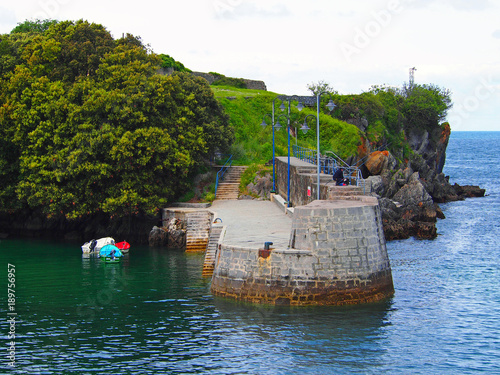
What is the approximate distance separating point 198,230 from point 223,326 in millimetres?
15169

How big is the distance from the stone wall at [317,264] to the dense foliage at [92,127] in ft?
50.2

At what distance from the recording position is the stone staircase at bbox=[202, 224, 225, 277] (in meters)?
29.7

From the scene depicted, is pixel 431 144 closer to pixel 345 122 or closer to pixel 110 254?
pixel 345 122

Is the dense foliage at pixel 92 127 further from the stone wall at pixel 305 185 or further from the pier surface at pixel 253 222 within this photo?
the stone wall at pixel 305 185

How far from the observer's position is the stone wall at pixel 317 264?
938 inches

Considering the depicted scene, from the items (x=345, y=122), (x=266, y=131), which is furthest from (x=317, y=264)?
(x=345, y=122)

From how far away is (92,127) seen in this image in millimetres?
38688

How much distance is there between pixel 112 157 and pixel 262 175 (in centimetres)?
1140

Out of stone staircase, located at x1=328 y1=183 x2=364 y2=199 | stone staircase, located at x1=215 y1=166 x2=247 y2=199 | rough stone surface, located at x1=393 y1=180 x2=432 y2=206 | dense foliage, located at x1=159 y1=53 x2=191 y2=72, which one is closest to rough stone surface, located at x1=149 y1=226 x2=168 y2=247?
stone staircase, located at x1=215 y1=166 x2=247 y2=199

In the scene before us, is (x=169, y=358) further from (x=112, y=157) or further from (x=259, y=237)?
(x=112, y=157)

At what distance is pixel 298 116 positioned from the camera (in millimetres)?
60500

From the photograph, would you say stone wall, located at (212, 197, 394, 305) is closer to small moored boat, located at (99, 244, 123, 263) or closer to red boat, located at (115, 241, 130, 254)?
small moored boat, located at (99, 244, 123, 263)

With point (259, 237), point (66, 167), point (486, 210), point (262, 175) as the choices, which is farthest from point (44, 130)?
point (486, 210)

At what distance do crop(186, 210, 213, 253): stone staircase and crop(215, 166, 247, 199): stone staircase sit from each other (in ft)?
18.0
